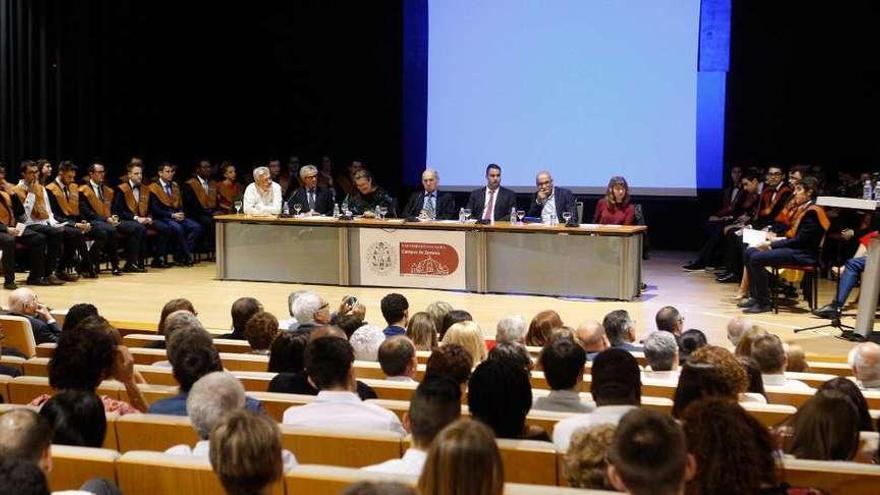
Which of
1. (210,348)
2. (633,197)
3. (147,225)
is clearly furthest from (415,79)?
(210,348)

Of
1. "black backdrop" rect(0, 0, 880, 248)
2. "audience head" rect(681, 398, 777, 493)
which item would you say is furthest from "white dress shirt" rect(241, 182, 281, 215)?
"audience head" rect(681, 398, 777, 493)

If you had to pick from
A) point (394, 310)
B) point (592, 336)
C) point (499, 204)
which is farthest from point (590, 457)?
point (499, 204)

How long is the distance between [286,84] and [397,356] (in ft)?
37.5

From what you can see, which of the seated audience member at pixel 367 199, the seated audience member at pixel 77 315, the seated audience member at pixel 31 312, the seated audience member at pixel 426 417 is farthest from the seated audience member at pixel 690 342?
the seated audience member at pixel 367 199

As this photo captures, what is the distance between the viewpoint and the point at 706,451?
245cm

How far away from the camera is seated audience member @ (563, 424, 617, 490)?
2615 millimetres

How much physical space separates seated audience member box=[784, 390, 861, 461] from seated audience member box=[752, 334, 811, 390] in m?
1.44

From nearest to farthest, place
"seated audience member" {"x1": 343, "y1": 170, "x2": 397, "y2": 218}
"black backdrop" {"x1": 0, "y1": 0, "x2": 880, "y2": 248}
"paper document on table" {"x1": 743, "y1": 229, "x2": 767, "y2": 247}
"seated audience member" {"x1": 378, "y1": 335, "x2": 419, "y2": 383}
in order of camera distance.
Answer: "seated audience member" {"x1": 378, "y1": 335, "x2": 419, "y2": 383} → "paper document on table" {"x1": 743, "y1": 229, "x2": 767, "y2": 247} → "seated audience member" {"x1": 343, "y1": 170, "x2": 397, "y2": 218} → "black backdrop" {"x1": 0, "y1": 0, "x2": 880, "y2": 248}

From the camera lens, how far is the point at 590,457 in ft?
8.66

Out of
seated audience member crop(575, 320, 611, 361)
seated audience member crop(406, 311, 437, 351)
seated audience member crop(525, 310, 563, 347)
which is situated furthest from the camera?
seated audience member crop(525, 310, 563, 347)

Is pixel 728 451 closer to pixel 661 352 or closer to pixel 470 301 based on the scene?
pixel 661 352

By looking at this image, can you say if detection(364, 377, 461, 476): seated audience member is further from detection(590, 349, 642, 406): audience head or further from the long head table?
→ the long head table

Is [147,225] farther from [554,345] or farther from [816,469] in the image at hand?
[816,469]

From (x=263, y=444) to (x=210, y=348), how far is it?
5.59 ft
